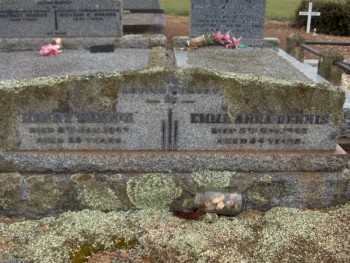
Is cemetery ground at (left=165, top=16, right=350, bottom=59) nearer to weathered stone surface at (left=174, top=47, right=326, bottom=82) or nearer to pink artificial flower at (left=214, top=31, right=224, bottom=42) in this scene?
pink artificial flower at (left=214, top=31, right=224, bottom=42)

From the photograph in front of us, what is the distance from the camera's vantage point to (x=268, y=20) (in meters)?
19.3

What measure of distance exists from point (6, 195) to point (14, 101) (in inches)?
31.4

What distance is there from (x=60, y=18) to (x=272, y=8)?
18.4 meters

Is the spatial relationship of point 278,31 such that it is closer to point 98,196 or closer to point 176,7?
point 176,7

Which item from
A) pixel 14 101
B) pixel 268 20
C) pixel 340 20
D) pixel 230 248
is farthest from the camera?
pixel 268 20

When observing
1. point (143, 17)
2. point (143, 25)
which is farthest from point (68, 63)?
point (143, 17)

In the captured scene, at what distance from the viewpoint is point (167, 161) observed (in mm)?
3781

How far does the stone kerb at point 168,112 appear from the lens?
364 cm

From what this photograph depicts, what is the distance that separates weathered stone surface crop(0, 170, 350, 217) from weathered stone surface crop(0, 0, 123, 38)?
500 centimetres

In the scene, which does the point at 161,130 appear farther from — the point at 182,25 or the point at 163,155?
the point at 182,25

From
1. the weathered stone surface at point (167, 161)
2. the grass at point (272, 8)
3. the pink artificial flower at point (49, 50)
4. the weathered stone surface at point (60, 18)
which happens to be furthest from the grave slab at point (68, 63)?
the grass at point (272, 8)

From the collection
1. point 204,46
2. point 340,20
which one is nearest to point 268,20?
point 340,20

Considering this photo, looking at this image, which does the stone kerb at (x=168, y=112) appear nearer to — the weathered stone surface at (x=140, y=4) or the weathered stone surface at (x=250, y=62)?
the weathered stone surface at (x=250, y=62)

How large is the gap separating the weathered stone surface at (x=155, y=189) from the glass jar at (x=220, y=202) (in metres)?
0.09
